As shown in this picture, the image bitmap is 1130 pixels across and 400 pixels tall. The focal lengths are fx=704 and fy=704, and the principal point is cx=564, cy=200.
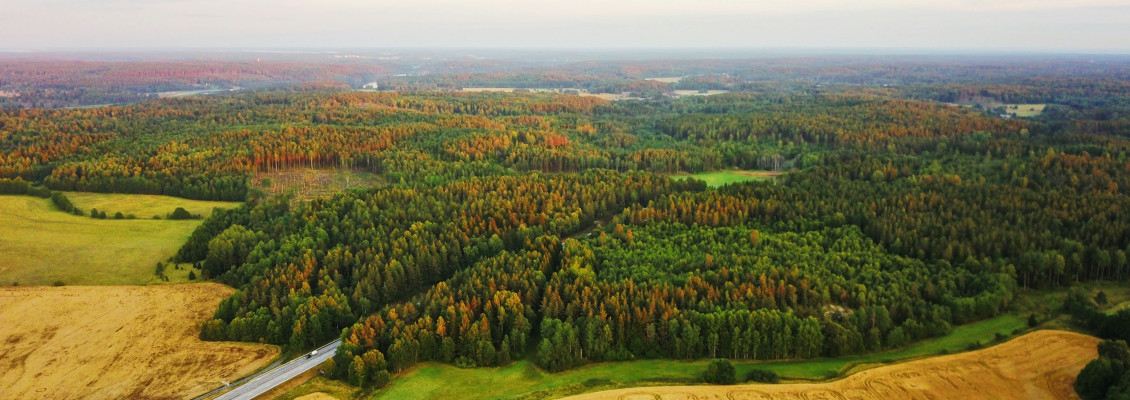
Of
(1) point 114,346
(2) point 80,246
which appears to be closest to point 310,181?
(2) point 80,246

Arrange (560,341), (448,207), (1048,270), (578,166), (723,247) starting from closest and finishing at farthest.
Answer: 1. (560,341)
2. (1048,270)
3. (723,247)
4. (448,207)
5. (578,166)

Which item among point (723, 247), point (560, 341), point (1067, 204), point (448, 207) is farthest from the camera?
point (448, 207)

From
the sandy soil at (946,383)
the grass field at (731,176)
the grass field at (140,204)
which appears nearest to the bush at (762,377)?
the sandy soil at (946,383)

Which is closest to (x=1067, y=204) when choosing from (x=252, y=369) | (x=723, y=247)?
(x=723, y=247)

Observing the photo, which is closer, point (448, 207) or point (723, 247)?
point (723, 247)

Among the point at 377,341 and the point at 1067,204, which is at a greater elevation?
the point at 1067,204

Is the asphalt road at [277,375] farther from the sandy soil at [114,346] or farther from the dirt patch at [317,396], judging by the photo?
the dirt patch at [317,396]

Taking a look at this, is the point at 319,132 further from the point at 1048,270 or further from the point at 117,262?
the point at 1048,270
